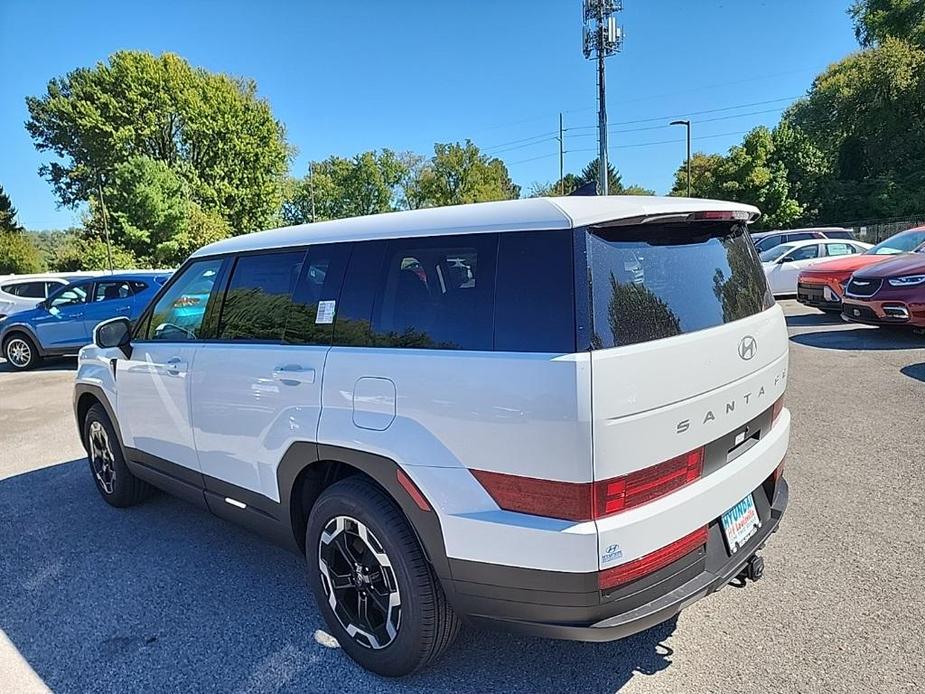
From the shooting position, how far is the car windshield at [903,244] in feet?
35.8

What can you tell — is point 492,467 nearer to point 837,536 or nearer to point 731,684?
point 731,684

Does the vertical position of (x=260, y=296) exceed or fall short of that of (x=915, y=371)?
it exceeds it

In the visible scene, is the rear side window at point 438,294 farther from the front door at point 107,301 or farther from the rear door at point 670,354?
the front door at point 107,301

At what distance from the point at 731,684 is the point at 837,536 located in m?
1.59

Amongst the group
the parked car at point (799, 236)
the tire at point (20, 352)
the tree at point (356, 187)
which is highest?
the tree at point (356, 187)

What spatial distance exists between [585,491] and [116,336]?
133 inches

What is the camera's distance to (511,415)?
6.21 ft

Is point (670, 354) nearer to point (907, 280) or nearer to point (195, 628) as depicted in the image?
point (195, 628)

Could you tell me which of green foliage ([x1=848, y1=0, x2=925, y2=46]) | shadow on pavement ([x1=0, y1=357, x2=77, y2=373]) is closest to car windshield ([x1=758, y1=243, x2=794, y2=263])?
shadow on pavement ([x1=0, y1=357, x2=77, y2=373])

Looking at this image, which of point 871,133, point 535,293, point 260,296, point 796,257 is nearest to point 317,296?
point 260,296

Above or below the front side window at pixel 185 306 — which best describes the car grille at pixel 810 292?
below

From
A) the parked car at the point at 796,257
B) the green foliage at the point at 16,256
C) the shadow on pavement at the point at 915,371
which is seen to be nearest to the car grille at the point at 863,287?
the shadow on pavement at the point at 915,371

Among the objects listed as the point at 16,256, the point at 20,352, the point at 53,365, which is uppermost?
the point at 16,256

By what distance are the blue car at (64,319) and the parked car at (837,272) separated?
12.9m
